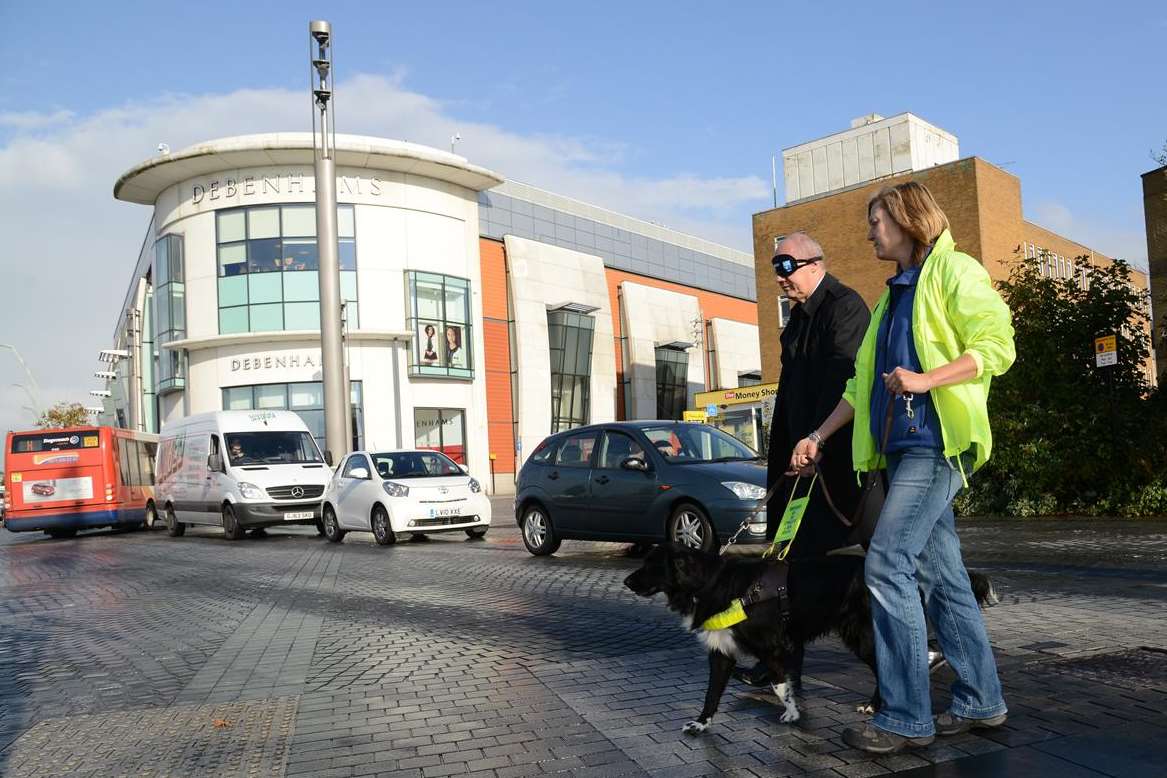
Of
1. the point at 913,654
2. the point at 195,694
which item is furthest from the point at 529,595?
the point at 913,654

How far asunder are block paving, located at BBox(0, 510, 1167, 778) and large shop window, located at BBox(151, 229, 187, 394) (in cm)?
3505

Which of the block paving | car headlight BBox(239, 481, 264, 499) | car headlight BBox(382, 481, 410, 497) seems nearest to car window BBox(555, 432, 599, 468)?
the block paving

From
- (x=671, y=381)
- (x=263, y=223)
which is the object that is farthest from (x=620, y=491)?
(x=671, y=381)

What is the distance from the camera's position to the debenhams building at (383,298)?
41.7 metres

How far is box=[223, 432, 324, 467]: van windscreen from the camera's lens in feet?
66.9

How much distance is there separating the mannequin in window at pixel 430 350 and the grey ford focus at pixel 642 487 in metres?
30.9

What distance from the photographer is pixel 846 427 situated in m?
4.26

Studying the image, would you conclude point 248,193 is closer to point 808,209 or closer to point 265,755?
point 808,209

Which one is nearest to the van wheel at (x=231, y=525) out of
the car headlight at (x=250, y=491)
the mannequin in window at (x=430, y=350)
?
the car headlight at (x=250, y=491)

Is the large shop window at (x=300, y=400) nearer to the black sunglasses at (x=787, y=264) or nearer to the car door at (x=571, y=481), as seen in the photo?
the car door at (x=571, y=481)

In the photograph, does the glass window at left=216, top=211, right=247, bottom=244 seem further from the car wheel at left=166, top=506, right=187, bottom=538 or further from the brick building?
the brick building

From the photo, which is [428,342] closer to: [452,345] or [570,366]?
[452,345]

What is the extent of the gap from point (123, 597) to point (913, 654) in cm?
896

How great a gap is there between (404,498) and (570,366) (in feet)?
115
